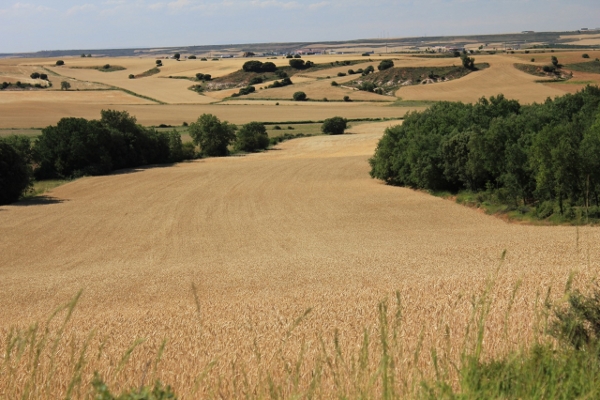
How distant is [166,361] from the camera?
990cm

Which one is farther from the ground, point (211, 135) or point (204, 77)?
point (204, 77)

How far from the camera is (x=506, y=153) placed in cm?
4356

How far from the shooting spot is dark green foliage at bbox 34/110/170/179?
63.8 meters

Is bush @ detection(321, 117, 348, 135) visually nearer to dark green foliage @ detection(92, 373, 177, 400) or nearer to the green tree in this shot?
the green tree

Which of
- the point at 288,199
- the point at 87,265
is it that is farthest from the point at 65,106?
the point at 87,265

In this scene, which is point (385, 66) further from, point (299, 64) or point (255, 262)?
point (255, 262)

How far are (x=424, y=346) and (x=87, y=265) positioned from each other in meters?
23.8

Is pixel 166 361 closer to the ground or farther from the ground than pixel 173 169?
farther from the ground

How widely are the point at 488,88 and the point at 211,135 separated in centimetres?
5862

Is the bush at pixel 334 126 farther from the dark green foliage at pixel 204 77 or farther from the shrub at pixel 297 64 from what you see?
the shrub at pixel 297 64

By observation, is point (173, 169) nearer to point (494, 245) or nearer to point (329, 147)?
point (329, 147)

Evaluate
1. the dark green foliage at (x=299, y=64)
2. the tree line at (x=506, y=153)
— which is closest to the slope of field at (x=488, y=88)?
the dark green foliage at (x=299, y=64)

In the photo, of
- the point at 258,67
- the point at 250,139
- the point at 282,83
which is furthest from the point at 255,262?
the point at 258,67

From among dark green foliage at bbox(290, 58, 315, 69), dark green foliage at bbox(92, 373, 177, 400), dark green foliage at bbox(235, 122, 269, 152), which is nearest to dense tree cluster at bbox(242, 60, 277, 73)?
dark green foliage at bbox(290, 58, 315, 69)
